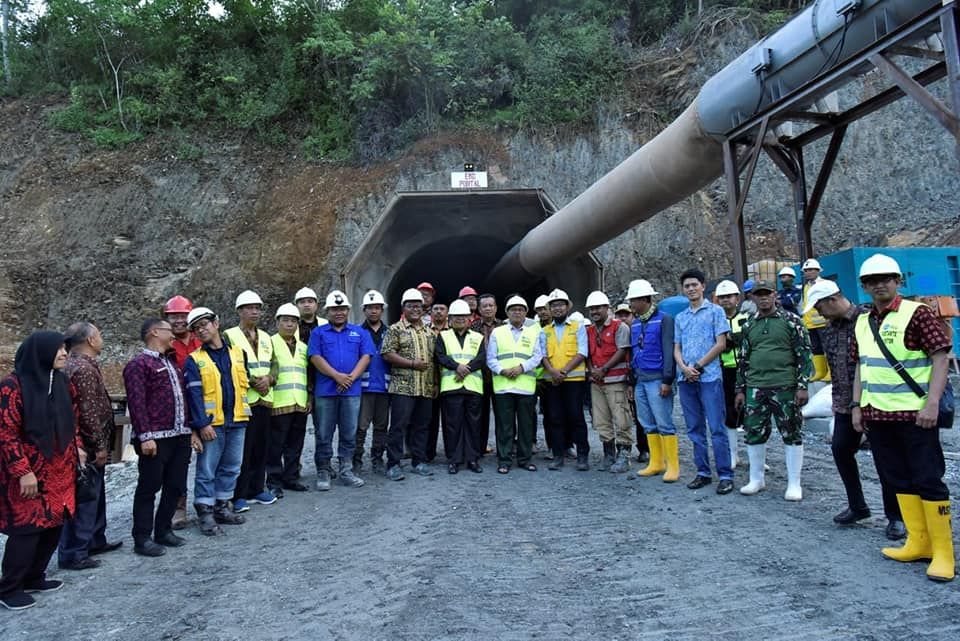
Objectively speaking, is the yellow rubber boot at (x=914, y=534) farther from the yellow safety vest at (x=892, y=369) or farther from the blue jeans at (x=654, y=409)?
the blue jeans at (x=654, y=409)

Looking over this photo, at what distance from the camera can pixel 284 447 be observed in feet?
18.7

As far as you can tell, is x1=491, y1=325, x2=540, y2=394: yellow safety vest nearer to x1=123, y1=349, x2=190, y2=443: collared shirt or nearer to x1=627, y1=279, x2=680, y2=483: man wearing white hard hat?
x1=627, y1=279, x2=680, y2=483: man wearing white hard hat

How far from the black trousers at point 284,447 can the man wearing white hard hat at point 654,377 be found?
3.17m

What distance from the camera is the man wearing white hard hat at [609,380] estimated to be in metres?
6.04

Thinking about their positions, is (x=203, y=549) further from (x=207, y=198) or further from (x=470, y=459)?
(x=207, y=198)

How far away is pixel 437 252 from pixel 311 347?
7.31 metres

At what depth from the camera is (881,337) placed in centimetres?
348

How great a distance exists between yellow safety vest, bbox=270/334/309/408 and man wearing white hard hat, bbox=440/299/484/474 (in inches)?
56.2

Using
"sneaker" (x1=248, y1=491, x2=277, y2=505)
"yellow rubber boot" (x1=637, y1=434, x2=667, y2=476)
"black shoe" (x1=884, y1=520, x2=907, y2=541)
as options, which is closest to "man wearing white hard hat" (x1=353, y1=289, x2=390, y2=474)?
"sneaker" (x1=248, y1=491, x2=277, y2=505)

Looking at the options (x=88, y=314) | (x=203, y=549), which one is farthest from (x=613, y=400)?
(x=88, y=314)

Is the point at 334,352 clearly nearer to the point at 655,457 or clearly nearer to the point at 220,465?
the point at 220,465

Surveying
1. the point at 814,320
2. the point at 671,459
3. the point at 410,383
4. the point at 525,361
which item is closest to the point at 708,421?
the point at 671,459

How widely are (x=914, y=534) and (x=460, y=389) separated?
12.9ft

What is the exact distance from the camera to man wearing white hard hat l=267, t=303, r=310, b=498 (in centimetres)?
542
